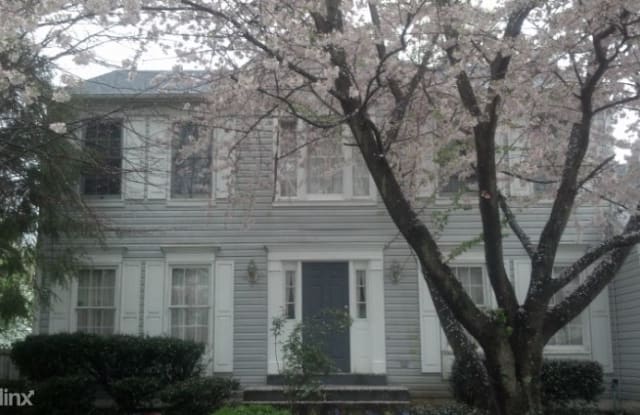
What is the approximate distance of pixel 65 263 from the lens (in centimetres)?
1162

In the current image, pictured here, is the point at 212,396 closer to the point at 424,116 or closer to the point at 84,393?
the point at 84,393

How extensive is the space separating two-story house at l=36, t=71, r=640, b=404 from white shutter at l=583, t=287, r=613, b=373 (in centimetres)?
2

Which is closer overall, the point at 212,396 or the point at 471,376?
the point at 471,376

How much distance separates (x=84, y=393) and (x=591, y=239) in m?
9.19

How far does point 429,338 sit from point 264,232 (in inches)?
138

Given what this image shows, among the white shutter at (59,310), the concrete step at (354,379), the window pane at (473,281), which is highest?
the window pane at (473,281)

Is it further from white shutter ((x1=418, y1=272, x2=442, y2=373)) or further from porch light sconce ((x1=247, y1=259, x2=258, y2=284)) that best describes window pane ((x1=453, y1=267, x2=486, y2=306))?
porch light sconce ((x1=247, y1=259, x2=258, y2=284))

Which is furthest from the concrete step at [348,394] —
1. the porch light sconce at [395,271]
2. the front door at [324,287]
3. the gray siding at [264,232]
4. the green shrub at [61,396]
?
the green shrub at [61,396]

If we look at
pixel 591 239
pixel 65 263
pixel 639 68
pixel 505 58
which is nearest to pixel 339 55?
pixel 505 58

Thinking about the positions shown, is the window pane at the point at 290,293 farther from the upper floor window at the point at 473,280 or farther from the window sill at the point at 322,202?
the upper floor window at the point at 473,280

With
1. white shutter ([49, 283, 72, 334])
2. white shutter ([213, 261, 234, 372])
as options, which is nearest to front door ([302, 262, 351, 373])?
white shutter ([213, 261, 234, 372])

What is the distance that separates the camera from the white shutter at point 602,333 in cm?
1230

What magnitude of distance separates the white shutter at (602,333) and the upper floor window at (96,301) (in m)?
8.64

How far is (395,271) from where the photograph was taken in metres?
12.4
